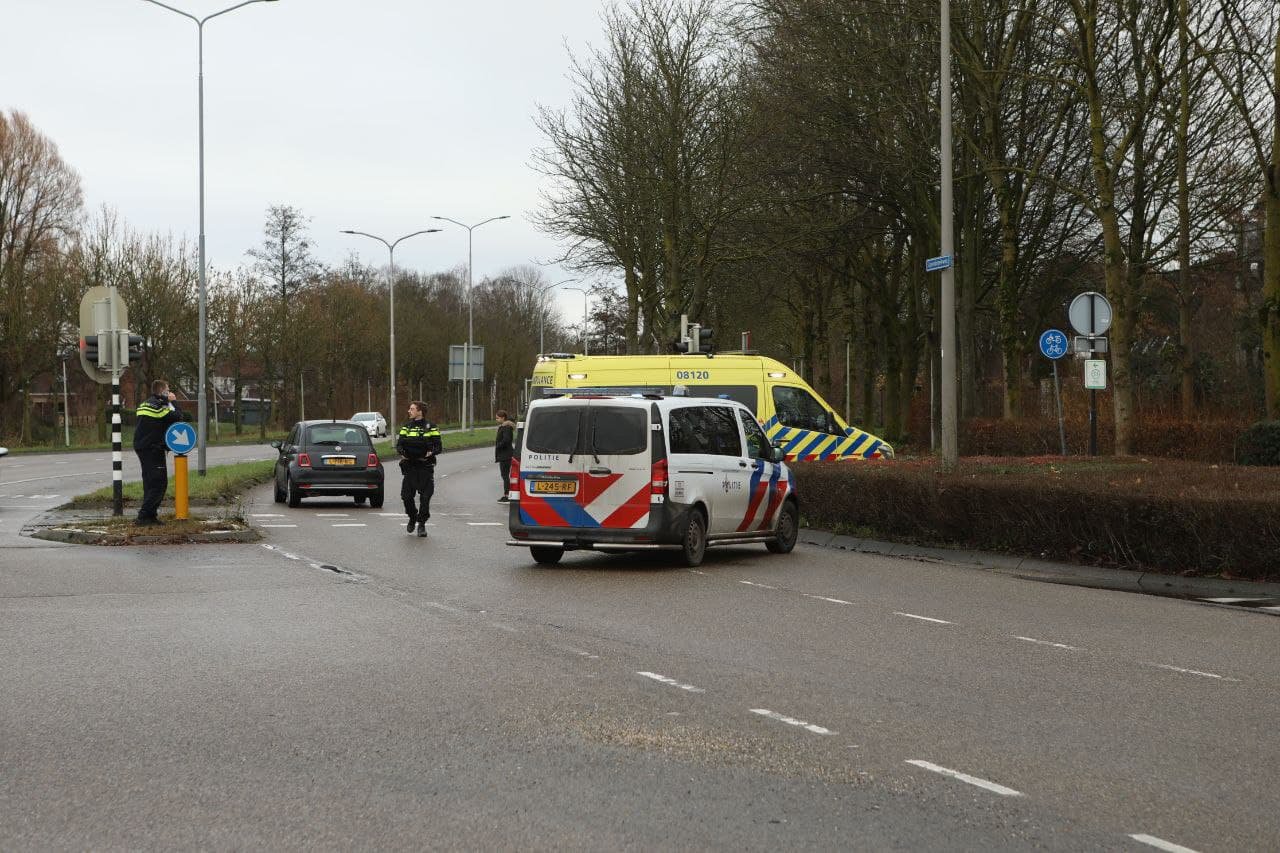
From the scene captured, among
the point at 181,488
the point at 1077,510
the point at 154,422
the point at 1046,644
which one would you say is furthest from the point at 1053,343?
the point at 1046,644

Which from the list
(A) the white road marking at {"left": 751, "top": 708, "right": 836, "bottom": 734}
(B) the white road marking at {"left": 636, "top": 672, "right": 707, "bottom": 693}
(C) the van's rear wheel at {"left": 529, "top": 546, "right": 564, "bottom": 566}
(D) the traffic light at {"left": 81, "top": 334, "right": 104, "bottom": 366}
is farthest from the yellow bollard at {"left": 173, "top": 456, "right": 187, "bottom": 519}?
(A) the white road marking at {"left": 751, "top": 708, "right": 836, "bottom": 734}

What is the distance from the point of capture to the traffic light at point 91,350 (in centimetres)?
1994

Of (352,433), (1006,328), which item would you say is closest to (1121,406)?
(1006,328)

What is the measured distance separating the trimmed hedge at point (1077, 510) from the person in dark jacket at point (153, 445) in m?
8.20

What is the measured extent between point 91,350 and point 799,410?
11.5 m

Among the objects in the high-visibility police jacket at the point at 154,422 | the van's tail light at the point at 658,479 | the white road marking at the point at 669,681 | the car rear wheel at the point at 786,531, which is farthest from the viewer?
the high-visibility police jacket at the point at 154,422

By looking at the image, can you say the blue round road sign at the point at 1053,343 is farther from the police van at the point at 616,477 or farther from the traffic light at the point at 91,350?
the traffic light at the point at 91,350

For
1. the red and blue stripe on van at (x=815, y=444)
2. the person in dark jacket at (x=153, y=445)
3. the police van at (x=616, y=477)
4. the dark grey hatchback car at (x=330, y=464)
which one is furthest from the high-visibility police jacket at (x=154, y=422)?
the red and blue stripe on van at (x=815, y=444)

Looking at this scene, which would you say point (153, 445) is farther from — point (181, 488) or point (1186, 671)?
point (1186, 671)

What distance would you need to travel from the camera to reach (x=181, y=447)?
60.8 feet

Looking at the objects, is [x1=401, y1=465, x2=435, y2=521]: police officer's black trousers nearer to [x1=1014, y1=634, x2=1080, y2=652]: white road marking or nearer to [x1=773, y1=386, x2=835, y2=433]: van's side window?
[x1=773, y1=386, x2=835, y2=433]: van's side window

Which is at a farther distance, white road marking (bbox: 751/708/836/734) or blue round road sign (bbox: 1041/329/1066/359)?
blue round road sign (bbox: 1041/329/1066/359)

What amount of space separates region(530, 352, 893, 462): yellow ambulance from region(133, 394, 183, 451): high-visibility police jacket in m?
7.71

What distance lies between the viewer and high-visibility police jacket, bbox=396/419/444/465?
19.5 m
